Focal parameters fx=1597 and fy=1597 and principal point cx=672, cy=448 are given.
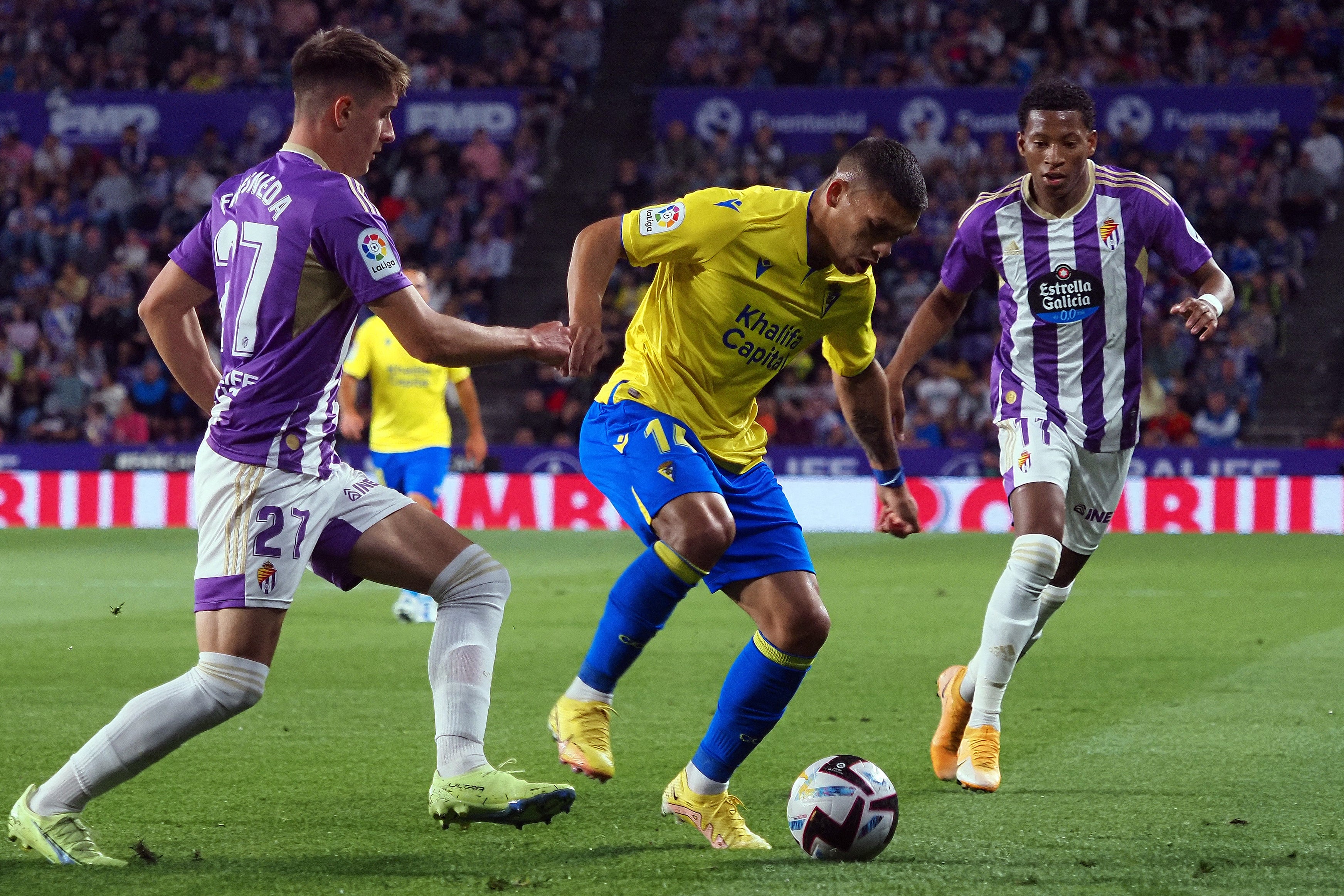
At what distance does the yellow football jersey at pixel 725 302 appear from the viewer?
493 centimetres

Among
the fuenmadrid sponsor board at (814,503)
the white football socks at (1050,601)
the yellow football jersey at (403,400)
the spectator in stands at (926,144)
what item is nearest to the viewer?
the white football socks at (1050,601)

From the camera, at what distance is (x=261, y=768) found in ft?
19.0

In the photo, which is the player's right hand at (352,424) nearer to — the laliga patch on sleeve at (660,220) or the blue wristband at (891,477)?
the blue wristband at (891,477)

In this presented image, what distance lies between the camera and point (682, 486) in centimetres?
469

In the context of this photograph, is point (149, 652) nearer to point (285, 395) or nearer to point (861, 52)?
point (285, 395)

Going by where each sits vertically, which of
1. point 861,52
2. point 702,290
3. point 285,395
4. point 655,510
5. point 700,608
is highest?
point 861,52

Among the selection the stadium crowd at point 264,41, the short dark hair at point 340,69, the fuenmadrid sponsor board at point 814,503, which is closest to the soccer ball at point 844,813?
the short dark hair at point 340,69

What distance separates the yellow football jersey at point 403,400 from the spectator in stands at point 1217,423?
11.0 meters

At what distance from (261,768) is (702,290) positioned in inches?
95.3

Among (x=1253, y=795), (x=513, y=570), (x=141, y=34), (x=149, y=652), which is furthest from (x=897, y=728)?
(x=141, y=34)

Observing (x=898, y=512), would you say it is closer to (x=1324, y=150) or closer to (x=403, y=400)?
(x=403, y=400)

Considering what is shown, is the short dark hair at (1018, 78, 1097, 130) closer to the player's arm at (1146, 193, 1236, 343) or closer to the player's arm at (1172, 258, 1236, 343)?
the player's arm at (1146, 193, 1236, 343)

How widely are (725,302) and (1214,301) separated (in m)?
1.72

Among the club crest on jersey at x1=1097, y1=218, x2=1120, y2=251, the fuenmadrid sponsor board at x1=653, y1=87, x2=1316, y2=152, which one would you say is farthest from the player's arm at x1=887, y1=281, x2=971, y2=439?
the fuenmadrid sponsor board at x1=653, y1=87, x2=1316, y2=152
